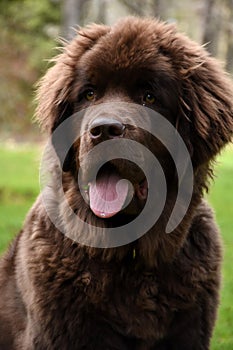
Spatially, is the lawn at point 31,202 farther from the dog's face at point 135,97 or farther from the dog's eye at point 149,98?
the dog's eye at point 149,98

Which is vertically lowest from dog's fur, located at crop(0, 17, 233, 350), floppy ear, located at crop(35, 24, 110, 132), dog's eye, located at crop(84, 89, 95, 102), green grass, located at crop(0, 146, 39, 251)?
dog's fur, located at crop(0, 17, 233, 350)

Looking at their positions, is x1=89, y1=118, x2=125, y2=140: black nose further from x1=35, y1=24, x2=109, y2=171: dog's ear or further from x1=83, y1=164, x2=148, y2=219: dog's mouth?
x1=35, y1=24, x2=109, y2=171: dog's ear

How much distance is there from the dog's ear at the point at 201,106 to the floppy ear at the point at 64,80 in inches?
21.5

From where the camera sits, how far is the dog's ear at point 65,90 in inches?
174

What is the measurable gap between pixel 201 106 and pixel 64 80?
2.84 ft

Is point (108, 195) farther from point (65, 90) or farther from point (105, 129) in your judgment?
point (65, 90)

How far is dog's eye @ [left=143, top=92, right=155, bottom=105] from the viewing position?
4199mm

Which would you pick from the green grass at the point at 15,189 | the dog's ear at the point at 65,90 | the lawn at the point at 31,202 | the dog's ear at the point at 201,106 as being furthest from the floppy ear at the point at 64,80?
the green grass at the point at 15,189

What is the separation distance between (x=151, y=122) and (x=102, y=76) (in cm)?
40

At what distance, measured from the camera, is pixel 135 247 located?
4359mm

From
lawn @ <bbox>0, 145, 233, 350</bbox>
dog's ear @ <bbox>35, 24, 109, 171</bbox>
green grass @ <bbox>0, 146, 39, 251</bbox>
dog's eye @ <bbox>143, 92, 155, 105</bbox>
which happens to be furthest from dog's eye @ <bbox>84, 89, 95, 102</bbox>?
green grass @ <bbox>0, 146, 39, 251</bbox>

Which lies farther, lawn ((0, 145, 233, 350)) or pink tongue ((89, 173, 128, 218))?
lawn ((0, 145, 233, 350))

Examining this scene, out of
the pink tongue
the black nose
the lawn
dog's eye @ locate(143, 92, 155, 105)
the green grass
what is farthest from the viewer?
the green grass

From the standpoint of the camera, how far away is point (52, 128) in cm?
451
